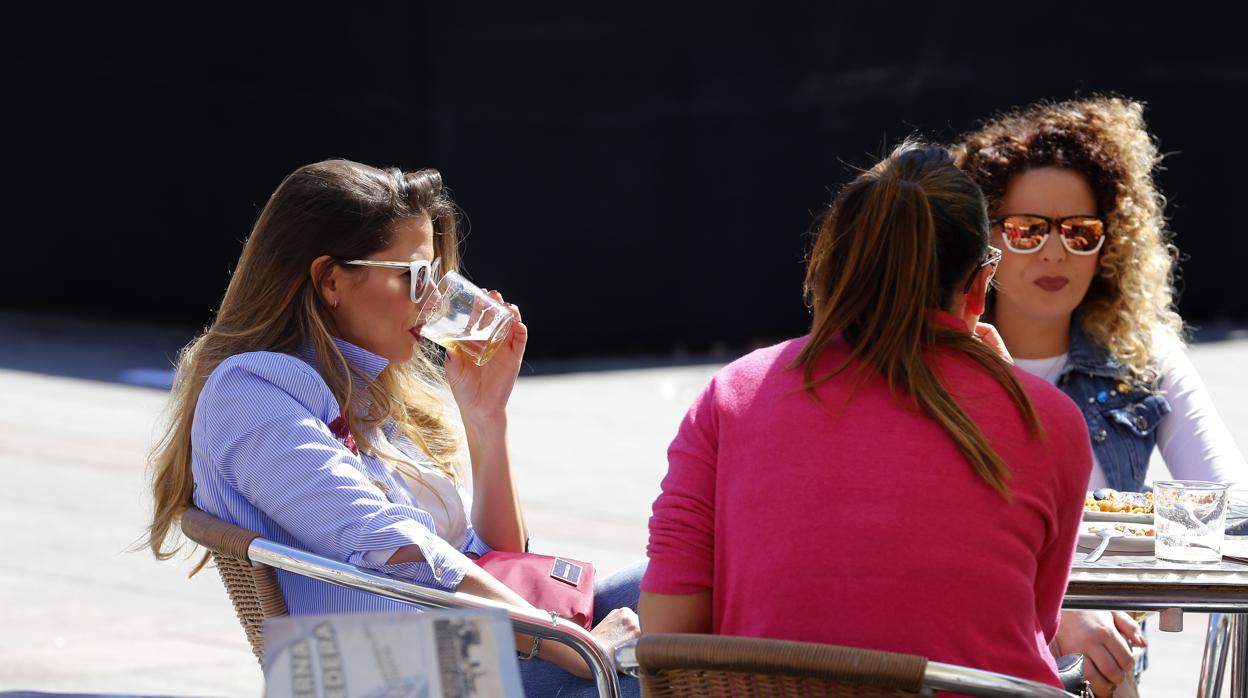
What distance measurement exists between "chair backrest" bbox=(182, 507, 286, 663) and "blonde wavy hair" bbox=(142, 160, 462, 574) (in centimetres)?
13

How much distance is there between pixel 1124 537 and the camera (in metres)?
2.57

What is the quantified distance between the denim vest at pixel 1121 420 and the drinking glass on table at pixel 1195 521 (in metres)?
0.82

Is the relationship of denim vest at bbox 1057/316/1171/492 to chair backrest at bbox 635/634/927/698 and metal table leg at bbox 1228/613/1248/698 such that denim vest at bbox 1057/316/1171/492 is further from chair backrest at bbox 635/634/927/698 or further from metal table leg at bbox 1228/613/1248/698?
chair backrest at bbox 635/634/927/698

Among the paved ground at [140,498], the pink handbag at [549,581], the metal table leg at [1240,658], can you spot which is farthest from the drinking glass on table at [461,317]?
the paved ground at [140,498]

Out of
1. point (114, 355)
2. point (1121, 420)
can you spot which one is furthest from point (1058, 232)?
point (114, 355)

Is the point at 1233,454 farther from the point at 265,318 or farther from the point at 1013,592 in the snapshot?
the point at 265,318

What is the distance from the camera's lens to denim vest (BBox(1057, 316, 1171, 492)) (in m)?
3.32

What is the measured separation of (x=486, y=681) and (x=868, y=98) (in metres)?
11.4

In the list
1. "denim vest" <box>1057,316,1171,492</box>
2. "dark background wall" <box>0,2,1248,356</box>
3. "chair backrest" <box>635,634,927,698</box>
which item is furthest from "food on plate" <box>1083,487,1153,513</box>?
"dark background wall" <box>0,2,1248,356</box>

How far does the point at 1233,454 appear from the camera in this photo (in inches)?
127

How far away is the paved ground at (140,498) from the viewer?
4.57m

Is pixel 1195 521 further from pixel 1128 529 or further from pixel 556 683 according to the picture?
pixel 556 683

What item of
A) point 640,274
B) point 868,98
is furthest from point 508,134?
point 868,98

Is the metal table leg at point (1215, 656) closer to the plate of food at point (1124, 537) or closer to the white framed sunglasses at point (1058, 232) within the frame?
the plate of food at point (1124, 537)
